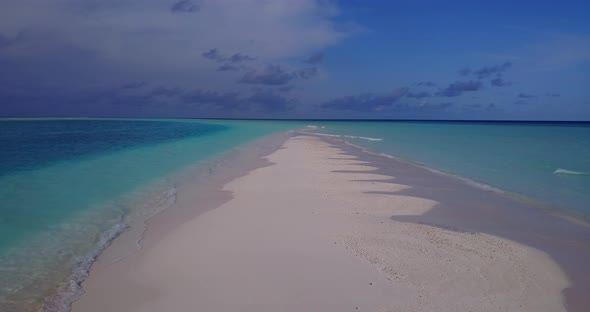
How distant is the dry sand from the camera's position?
482 centimetres

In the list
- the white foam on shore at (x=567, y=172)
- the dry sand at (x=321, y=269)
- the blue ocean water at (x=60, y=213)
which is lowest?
the blue ocean water at (x=60, y=213)

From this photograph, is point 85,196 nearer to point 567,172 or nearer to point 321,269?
point 321,269

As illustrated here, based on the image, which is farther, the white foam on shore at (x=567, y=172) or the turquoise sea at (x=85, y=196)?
the white foam on shore at (x=567, y=172)

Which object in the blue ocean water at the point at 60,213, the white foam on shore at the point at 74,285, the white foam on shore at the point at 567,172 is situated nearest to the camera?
the white foam on shore at the point at 74,285

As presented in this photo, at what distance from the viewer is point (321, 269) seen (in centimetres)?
578

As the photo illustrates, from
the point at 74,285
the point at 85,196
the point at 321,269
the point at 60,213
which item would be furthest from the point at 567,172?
the point at 74,285

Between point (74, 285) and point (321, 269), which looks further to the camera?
point (321, 269)

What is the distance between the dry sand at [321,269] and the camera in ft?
15.8

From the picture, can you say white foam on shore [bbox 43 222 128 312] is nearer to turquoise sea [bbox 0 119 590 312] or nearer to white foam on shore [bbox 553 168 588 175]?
turquoise sea [bbox 0 119 590 312]

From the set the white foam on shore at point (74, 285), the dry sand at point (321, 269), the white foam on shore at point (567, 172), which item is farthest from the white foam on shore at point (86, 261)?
the white foam on shore at point (567, 172)

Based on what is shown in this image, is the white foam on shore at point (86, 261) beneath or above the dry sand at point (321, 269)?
beneath

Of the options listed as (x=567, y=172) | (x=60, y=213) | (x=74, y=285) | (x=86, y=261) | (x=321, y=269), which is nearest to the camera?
(x=74, y=285)

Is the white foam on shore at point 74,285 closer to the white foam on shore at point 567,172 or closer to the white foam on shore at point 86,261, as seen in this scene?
the white foam on shore at point 86,261

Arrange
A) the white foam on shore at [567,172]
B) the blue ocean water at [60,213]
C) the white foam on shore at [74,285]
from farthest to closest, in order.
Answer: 1. the white foam on shore at [567,172]
2. the blue ocean water at [60,213]
3. the white foam on shore at [74,285]
